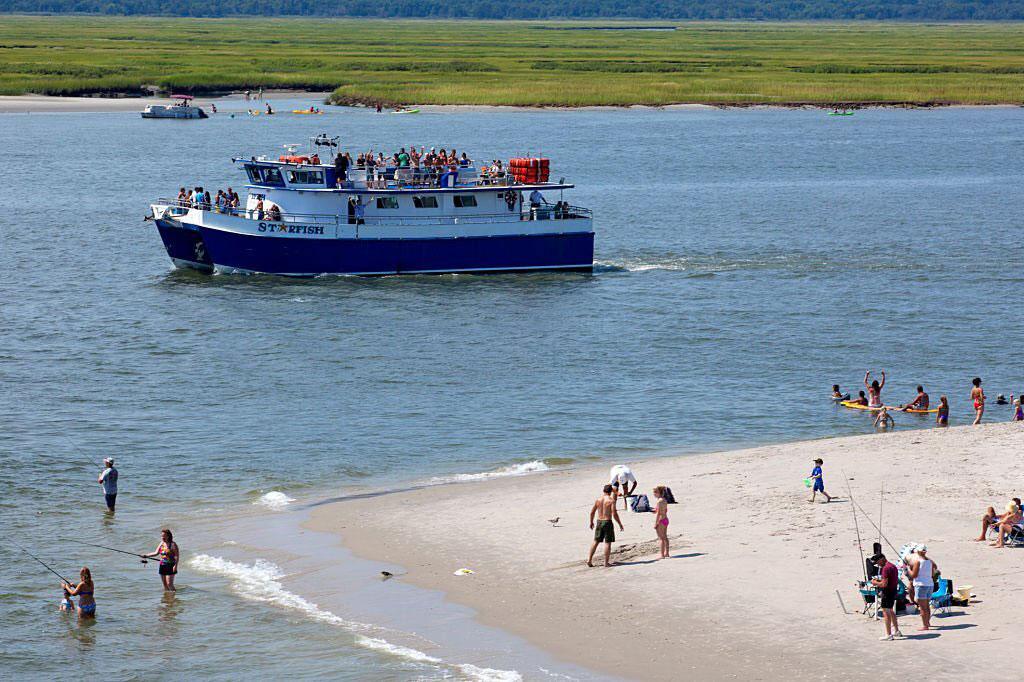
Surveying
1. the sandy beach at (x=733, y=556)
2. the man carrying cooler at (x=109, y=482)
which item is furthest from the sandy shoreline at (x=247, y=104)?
the man carrying cooler at (x=109, y=482)

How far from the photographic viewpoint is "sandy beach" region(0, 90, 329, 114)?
155250 millimetres

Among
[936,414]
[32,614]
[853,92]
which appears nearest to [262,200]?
[936,414]

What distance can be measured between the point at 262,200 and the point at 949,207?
1848 inches

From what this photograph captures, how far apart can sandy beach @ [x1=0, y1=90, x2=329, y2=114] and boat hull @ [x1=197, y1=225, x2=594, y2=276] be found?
328 feet

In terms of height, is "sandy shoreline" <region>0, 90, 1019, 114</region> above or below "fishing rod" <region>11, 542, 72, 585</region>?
above

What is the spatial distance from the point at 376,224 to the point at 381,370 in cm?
1675

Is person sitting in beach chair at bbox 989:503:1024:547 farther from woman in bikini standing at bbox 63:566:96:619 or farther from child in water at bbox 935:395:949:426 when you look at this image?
woman in bikini standing at bbox 63:566:96:619

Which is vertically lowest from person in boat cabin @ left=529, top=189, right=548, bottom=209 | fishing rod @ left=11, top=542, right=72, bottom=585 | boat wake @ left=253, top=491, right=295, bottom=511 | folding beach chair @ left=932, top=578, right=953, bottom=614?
fishing rod @ left=11, top=542, right=72, bottom=585

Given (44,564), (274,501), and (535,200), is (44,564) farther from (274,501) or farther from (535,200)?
(535,200)

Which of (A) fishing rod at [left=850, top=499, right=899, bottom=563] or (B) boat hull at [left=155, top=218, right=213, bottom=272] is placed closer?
(A) fishing rod at [left=850, top=499, right=899, bottom=563]

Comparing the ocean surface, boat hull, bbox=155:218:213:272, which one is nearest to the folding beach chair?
the ocean surface

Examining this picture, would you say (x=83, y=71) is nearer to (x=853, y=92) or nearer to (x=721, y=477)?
(x=853, y=92)

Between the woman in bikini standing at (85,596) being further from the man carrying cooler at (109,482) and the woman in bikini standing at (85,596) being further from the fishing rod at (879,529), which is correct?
the fishing rod at (879,529)

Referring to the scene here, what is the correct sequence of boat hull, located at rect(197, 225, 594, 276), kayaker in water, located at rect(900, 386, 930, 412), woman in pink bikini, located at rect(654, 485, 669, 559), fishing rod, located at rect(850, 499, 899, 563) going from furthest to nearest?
boat hull, located at rect(197, 225, 594, 276), kayaker in water, located at rect(900, 386, 930, 412), woman in pink bikini, located at rect(654, 485, 669, 559), fishing rod, located at rect(850, 499, 899, 563)
